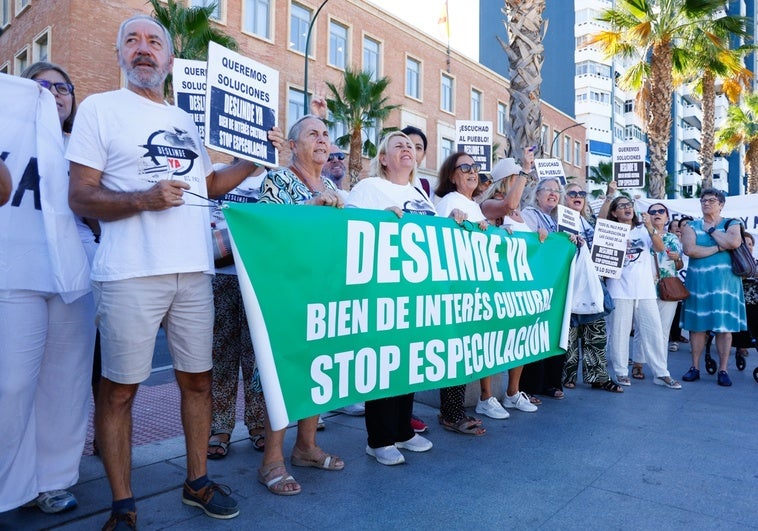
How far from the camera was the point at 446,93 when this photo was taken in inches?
1185

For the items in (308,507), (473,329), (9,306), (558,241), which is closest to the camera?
(9,306)

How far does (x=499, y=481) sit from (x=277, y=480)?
1215mm

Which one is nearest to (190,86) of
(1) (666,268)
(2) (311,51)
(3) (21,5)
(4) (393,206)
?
(4) (393,206)

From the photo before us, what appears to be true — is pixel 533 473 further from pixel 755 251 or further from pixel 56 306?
pixel 755 251

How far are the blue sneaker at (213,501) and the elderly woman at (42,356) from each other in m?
0.58

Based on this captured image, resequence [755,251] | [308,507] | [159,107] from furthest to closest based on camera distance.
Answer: [755,251] < [308,507] < [159,107]

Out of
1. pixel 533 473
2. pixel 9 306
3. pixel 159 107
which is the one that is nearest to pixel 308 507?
pixel 533 473

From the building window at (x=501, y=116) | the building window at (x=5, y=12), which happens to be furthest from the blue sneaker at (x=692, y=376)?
the building window at (x=501, y=116)

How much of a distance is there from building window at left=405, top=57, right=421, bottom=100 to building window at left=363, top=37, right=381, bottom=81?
195 centimetres

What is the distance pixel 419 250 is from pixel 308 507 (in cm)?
152

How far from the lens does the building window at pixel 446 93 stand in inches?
1166

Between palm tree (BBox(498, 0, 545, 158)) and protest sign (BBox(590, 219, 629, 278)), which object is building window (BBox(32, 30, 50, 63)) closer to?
palm tree (BBox(498, 0, 545, 158))

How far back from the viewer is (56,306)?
2629mm

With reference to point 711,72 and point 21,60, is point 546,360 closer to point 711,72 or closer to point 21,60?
point 711,72
